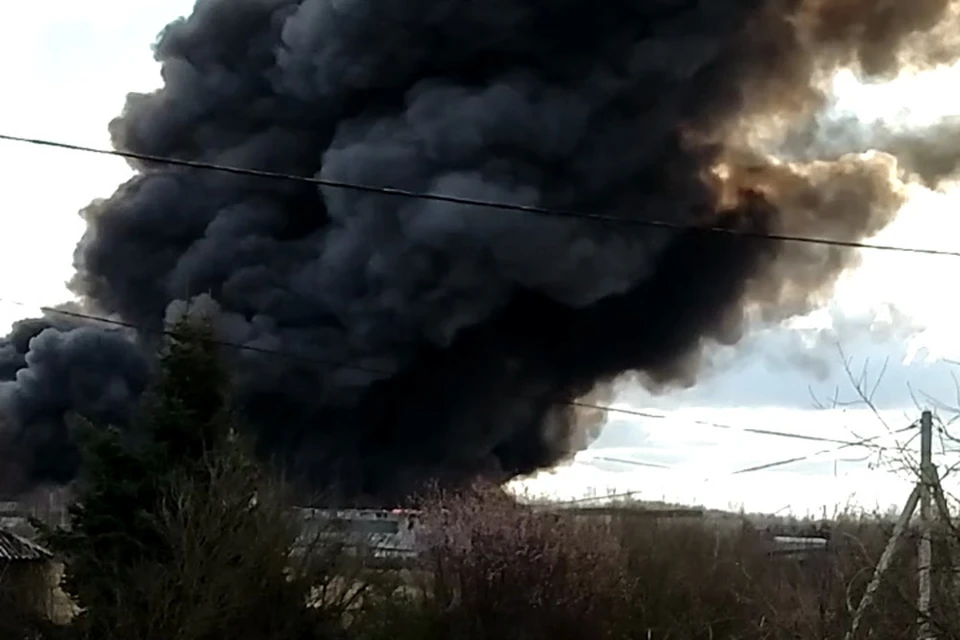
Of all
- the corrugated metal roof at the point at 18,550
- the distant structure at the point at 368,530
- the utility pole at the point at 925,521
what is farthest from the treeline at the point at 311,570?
the utility pole at the point at 925,521

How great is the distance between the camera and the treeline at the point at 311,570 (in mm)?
14734

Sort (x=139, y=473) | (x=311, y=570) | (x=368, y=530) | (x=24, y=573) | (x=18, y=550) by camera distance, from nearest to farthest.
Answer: (x=139, y=473)
(x=311, y=570)
(x=24, y=573)
(x=368, y=530)
(x=18, y=550)

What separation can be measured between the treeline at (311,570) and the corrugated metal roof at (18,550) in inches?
41.1

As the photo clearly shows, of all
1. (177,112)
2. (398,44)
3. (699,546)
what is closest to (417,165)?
(398,44)

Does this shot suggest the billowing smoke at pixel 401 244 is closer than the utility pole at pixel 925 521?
No

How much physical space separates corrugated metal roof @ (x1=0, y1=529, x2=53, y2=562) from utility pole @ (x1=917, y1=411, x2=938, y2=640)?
39.5ft

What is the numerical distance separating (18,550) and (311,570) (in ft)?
16.5

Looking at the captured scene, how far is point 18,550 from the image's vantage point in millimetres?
19391

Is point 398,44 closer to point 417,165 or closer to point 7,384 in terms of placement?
point 417,165

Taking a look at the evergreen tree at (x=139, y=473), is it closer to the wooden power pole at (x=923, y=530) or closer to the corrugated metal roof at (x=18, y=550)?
the corrugated metal roof at (x=18, y=550)

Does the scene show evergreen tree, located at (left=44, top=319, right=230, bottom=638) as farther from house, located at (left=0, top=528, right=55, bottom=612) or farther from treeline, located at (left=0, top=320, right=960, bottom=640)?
house, located at (left=0, top=528, right=55, bottom=612)

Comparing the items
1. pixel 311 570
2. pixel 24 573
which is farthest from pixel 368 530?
pixel 24 573

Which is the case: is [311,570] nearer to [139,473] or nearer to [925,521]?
[139,473]

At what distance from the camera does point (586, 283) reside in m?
23.2
